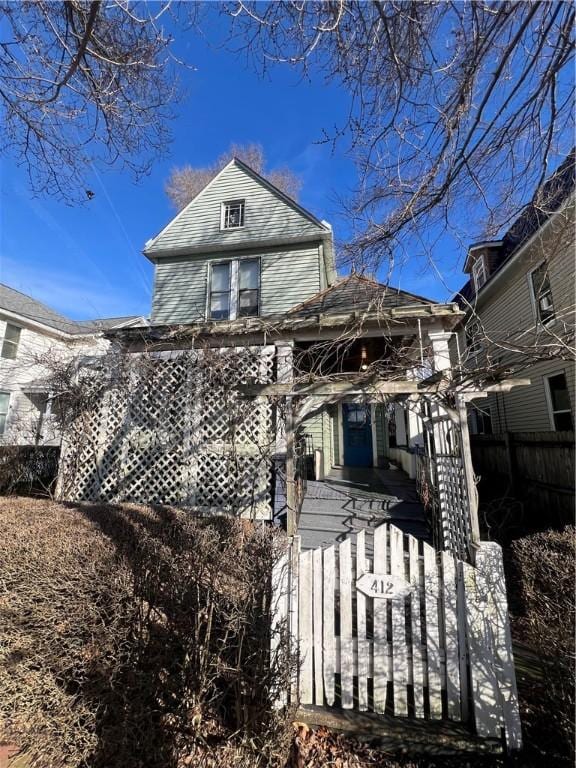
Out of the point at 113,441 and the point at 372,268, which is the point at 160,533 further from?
the point at 372,268

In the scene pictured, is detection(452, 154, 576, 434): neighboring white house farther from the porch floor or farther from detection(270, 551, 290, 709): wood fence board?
detection(270, 551, 290, 709): wood fence board

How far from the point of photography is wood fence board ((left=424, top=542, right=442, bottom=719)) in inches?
94.9

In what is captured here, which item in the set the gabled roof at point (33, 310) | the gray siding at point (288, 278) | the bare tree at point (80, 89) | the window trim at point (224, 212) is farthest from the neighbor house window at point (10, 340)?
the bare tree at point (80, 89)

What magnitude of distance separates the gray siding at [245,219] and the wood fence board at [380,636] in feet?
30.0

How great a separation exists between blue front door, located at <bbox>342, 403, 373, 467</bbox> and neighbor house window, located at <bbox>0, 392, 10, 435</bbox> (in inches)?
555

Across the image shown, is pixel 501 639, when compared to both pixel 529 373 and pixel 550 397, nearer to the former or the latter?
pixel 550 397

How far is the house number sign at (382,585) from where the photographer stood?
2.55 metres

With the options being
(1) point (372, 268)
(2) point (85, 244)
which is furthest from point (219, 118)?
(2) point (85, 244)

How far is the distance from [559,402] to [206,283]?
33.9ft

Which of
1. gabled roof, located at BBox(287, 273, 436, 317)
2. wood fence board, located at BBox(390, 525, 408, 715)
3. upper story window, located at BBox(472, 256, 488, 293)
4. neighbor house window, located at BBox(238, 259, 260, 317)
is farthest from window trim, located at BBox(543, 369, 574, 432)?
wood fence board, located at BBox(390, 525, 408, 715)

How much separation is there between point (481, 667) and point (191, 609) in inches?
80.7

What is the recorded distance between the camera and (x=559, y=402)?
9.15m

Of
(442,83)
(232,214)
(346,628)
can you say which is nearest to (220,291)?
(232,214)

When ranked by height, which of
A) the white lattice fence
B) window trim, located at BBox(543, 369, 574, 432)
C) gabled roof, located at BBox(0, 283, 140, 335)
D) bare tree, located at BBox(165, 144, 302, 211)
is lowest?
the white lattice fence
